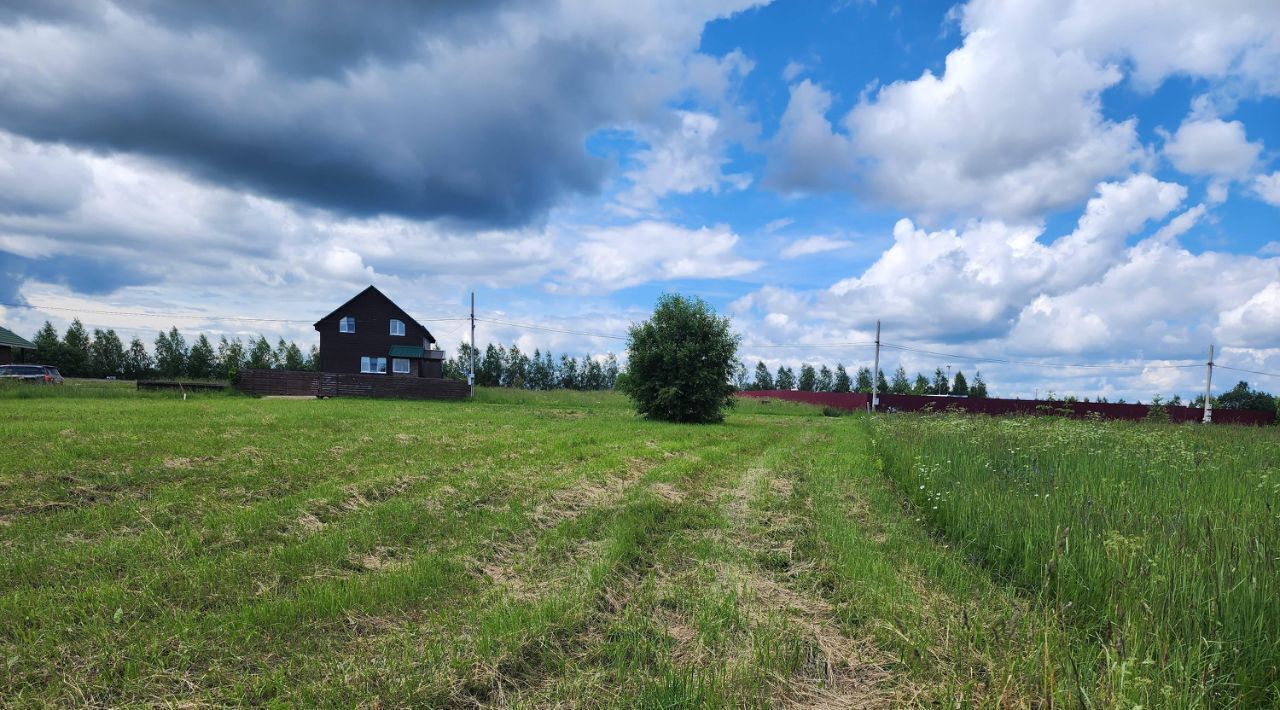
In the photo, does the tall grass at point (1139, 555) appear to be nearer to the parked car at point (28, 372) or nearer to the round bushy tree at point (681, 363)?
the round bushy tree at point (681, 363)

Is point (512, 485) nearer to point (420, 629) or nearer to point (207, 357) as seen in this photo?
point (420, 629)

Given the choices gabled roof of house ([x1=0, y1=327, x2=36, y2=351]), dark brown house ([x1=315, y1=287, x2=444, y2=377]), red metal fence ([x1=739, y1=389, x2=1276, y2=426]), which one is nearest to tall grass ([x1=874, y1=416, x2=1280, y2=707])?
red metal fence ([x1=739, y1=389, x2=1276, y2=426])

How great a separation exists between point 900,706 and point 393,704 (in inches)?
118

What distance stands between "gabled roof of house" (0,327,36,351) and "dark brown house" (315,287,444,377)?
23.0m

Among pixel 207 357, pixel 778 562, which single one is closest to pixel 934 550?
pixel 778 562

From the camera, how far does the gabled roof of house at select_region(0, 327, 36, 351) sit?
47.2m

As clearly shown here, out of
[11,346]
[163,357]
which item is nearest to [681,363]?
[11,346]

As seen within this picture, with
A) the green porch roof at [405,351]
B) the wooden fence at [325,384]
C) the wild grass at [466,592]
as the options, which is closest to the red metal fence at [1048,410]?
the wooden fence at [325,384]

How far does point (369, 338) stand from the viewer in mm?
53125

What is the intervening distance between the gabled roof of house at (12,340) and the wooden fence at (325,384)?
89.6ft

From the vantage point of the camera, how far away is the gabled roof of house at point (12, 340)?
47213 millimetres

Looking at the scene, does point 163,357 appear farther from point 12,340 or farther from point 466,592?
point 466,592

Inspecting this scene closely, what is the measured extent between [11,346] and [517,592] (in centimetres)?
6576

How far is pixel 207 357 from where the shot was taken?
9419cm
